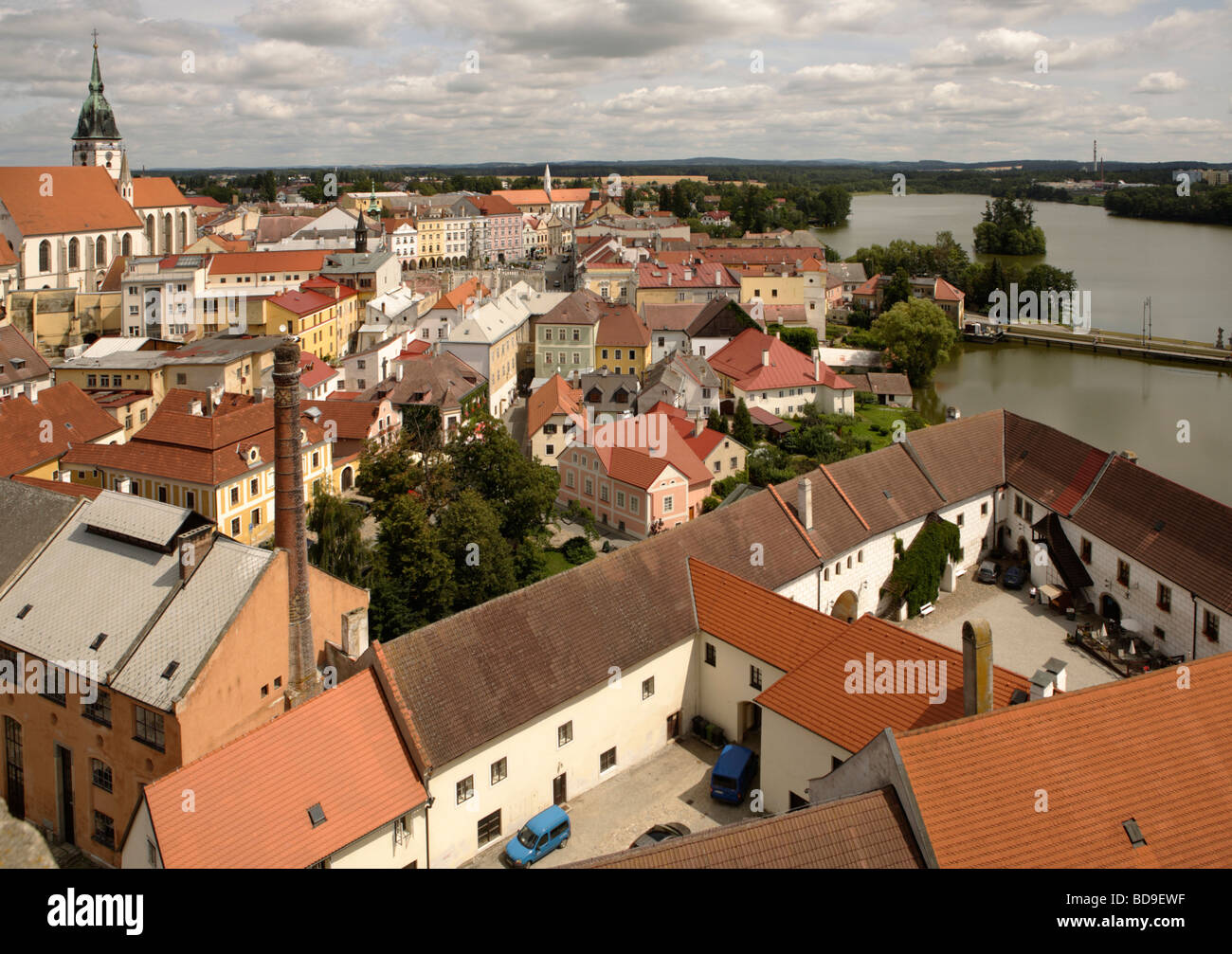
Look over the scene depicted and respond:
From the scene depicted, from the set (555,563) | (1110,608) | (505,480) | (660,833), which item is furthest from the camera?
(555,563)

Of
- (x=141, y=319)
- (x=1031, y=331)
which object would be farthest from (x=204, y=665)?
(x=1031, y=331)

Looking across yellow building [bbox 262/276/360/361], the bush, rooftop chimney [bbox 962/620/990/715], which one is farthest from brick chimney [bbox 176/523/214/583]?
yellow building [bbox 262/276/360/361]

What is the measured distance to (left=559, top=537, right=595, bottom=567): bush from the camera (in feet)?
85.0

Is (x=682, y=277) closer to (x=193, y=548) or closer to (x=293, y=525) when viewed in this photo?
(x=293, y=525)

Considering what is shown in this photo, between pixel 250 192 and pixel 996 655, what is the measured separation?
476 ft

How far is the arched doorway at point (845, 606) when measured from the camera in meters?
21.4

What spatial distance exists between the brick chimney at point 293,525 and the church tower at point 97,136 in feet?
186

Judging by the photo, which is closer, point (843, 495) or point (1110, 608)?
point (1110, 608)

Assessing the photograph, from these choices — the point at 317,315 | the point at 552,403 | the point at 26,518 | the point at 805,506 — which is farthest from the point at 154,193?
the point at 805,506

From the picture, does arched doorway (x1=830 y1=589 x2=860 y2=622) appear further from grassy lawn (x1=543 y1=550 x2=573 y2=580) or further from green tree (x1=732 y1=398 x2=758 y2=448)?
green tree (x1=732 y1=398 x2=758 y2=448)

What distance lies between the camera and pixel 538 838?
44.9ft

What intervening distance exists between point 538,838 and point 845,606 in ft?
32.8

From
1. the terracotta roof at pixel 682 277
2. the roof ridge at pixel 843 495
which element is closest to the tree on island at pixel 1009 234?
the terracotta roof at pixel 682 277

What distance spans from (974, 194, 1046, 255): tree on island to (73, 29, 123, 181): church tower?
228ft
